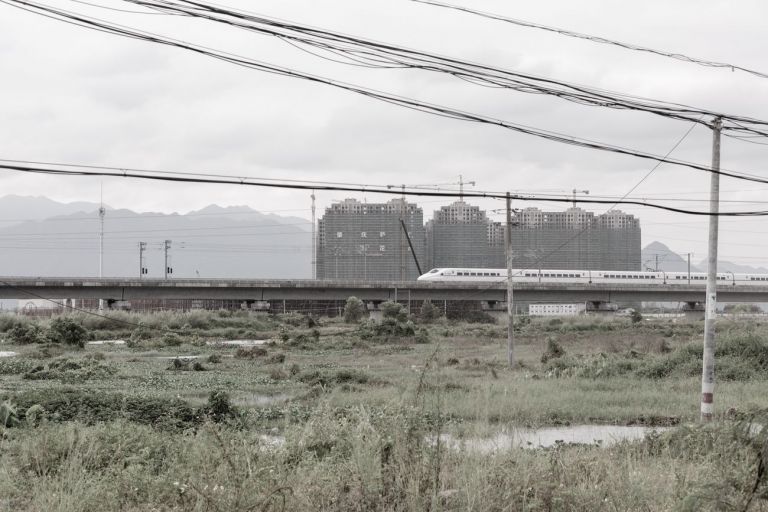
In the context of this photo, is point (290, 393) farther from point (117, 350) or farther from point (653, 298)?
point (653, 298)

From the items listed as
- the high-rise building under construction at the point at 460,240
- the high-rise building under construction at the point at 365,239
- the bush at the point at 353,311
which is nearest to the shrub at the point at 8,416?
the bush at the point at 353,311

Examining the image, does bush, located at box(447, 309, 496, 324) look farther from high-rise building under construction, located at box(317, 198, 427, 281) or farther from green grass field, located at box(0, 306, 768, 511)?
green grass field, located at box(0, 306, 768, 511)

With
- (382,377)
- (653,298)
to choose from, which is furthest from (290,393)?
(653,298)

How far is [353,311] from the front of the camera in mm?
74188

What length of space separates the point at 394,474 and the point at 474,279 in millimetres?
80173

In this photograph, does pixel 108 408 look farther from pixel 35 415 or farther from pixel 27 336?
pixel 27 336

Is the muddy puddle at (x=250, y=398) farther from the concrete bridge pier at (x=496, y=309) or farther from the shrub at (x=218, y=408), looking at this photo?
the concrete bridge pier at (x=496, y=309)

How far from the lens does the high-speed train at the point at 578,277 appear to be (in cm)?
8712

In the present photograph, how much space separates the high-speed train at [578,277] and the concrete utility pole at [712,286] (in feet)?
227

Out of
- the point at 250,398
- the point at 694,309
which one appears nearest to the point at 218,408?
the point at 250,398

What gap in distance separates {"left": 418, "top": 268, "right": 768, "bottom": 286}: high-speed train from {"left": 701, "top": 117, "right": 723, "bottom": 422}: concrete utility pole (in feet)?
227

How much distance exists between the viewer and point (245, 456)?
789cm

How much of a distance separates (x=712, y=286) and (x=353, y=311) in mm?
59696

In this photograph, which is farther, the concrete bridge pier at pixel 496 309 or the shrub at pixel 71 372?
the concrete bridge pier at pixel 496 309
